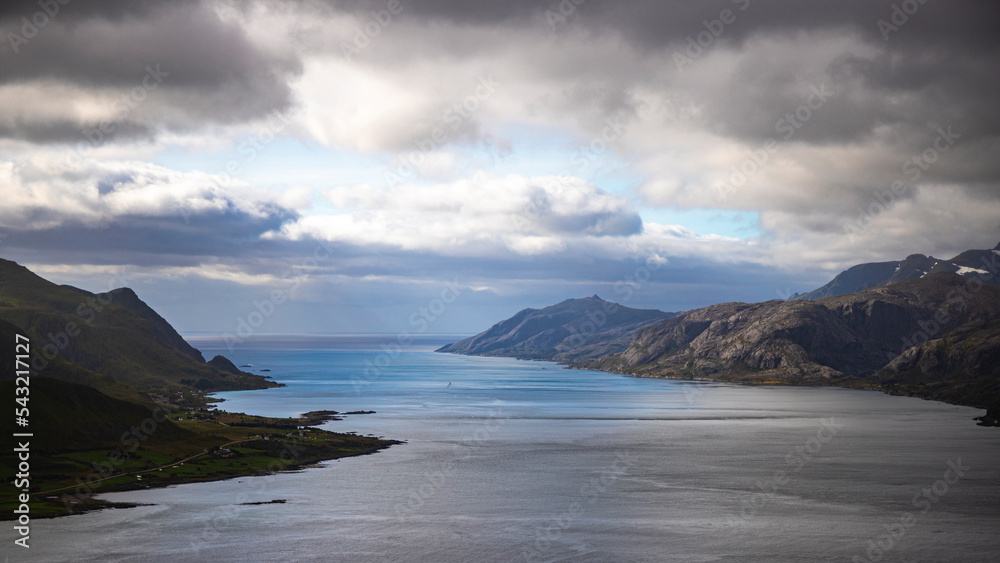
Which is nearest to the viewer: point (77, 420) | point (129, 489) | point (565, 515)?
point (565, 515)

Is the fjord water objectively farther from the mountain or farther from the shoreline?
the mountain

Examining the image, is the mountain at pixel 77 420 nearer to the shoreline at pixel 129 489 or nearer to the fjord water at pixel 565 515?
the shoreline at pixel 129 489

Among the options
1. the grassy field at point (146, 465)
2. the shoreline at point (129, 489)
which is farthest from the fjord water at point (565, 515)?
the grassy field at point (146, 465)

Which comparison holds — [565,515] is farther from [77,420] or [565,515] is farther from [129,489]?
[77,420]

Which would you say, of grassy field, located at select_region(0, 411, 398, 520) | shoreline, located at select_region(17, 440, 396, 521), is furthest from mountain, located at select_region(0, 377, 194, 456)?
shoreline, located at select_region(17, 440, 396, 521)

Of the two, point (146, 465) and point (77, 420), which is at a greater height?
point (77, 420)

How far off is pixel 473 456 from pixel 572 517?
6927 cm

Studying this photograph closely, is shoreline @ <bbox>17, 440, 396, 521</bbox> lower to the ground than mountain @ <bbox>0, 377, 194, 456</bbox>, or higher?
lower

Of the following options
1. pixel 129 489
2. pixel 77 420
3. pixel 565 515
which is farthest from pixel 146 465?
pixel 565 515

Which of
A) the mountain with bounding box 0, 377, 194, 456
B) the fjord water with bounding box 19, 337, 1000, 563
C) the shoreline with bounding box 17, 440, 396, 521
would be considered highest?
the mountain with bounding box 0, 377, 194, 456

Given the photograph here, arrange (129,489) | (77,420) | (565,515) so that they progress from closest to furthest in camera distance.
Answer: (565,515)
(129,489)
(77,420)

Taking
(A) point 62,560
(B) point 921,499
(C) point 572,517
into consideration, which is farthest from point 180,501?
(B) point 921,499

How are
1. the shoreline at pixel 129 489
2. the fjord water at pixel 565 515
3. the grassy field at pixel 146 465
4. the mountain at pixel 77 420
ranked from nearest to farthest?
1. the fjord water at pixel 565 515
2. the shoreline at pixel 129 489
3. the grassy field at pixel 146 465
4. the mountain at pixel 77 420

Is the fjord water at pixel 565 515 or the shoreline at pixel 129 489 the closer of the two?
the fjord water at pixel 565 515
